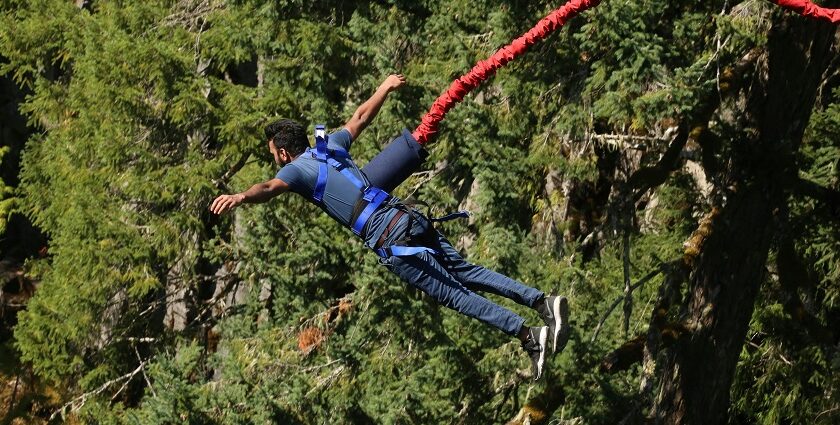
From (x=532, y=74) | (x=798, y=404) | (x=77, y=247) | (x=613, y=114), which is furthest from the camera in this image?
(x=77, y=247)

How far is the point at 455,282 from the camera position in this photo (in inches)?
267

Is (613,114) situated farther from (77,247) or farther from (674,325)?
(77,247)

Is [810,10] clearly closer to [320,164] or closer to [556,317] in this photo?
[556,317]

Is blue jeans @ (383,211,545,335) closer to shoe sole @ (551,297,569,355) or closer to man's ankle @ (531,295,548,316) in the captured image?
man's ankle @ (531,295,548,316)

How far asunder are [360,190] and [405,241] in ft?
1.21

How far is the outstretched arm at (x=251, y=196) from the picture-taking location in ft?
18.9

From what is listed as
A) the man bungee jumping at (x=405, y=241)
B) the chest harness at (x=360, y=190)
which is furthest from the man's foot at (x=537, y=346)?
the chest harness at (x=360, y=190)

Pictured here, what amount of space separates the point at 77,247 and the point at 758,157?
24.1ft

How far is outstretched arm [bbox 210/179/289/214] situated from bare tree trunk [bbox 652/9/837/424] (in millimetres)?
3679

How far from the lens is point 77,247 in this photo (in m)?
13.0

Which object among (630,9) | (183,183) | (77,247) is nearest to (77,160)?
(77,247)

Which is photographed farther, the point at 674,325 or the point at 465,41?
the point at 465,41

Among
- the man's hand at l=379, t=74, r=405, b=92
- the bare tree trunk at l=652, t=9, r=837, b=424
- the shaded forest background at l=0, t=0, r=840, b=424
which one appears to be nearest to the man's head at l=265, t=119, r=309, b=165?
the man's hand at l=379, t=74, r=405, b=92

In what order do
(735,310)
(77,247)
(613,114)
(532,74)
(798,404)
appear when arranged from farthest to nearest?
(77,247) → (798,404) → (532,74) → (735,310) → (613,114)
